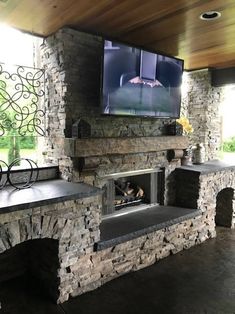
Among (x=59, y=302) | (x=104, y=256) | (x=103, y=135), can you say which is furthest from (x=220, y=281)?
(x=103, y=135)

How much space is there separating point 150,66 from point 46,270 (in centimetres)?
247

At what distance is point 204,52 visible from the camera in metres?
3.57

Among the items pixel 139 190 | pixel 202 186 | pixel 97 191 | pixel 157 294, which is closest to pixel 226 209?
pixel 202 186

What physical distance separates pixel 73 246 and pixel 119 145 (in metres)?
1.22

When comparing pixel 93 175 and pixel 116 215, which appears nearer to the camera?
pixel 93 175

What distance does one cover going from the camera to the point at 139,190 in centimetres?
378

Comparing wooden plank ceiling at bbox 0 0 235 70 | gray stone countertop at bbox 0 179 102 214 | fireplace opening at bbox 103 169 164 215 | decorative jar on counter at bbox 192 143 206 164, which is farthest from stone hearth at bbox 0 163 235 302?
wooden plank ceiling at bbox 0 0 235 70

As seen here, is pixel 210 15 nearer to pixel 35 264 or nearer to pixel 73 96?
pixel 73 96

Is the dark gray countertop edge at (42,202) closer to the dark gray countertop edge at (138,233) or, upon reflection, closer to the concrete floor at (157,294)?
the dark gray countertop edge at (138,233)

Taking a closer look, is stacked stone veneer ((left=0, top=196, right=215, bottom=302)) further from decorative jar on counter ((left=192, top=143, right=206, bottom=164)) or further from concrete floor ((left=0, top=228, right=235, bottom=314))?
decorative jar on counter ((left=192, top=143, right=206, bottom=164))

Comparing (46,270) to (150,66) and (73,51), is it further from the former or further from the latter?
(150,66)

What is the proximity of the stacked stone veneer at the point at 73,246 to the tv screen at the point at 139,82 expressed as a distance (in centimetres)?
113

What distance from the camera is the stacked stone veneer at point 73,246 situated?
82.5 inches

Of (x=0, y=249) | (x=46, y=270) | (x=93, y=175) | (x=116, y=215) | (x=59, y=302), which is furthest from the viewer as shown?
(x=116, y=215)
